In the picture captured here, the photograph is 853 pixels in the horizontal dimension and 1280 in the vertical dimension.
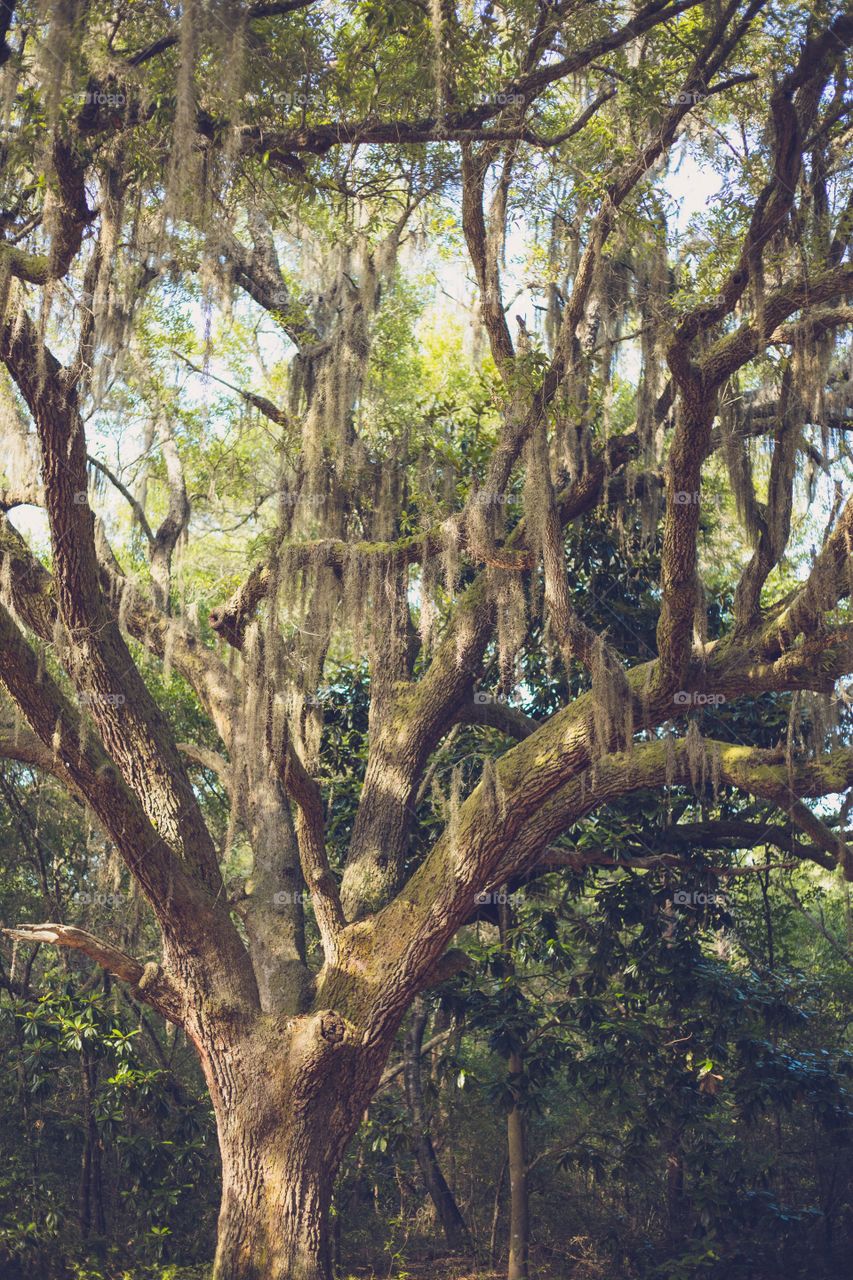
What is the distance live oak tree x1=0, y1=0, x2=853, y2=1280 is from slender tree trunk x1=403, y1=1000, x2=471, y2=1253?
2.51 metres

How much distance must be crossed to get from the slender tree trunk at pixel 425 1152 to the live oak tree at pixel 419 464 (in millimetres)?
2509

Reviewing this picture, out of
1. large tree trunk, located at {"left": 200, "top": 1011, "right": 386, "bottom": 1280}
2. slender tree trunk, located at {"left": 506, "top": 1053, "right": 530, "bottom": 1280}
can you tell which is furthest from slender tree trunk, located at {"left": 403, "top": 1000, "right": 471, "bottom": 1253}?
large tree trunk, located at {"left": 200, "top": 1011, "right": 386, "bottom": 1280}

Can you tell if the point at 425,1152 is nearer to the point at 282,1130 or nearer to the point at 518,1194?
the point at 518,1194

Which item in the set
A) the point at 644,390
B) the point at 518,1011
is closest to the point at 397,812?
the point at 518,1011

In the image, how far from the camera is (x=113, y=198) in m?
5.62

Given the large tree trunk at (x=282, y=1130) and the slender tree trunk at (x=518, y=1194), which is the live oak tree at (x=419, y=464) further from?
the slender tree trunk at (x=518, y=1194)

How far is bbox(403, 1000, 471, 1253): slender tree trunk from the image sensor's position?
918cm

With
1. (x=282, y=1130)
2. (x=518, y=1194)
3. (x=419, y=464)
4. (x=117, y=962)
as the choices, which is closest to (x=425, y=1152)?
(x=518, y=1194)

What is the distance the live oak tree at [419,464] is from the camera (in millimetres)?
5574

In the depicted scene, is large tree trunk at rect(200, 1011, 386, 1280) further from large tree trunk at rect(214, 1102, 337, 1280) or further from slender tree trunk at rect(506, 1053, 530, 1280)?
slender tree trunk at rect(506, 1053, 530, 1280)

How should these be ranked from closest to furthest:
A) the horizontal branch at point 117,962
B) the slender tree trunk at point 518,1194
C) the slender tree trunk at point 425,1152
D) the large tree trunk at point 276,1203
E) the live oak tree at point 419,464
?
1. the live oak tree at point 419,464
2. the large tree trunk at point 276,1203
3. the horizontal branch at point 117,962
4. the slender tree trunk at point 518,1194
5. the slender tree trunk at point 425,1152

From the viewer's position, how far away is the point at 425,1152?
362 inches

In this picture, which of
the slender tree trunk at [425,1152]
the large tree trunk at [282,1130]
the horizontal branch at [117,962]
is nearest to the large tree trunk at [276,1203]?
the large tree trunk at [282,1130]

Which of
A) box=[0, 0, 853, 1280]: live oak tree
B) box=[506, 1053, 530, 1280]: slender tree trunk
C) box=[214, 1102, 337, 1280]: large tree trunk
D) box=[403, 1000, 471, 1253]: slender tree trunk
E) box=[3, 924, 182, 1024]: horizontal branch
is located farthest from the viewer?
box=[403, 1000, 471, 1253]: slender tree trunk
